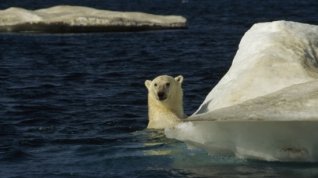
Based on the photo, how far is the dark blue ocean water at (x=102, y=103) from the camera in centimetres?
1151

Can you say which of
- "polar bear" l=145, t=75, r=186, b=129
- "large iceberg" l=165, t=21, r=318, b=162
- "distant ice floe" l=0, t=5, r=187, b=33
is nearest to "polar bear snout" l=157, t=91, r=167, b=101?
"polar bear" l=145, t=75, r=186, b=129

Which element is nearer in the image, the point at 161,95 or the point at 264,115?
the point at 264,115

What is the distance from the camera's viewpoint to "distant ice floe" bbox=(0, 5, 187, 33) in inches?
1753

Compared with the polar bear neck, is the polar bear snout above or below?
above

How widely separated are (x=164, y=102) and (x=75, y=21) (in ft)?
99.4

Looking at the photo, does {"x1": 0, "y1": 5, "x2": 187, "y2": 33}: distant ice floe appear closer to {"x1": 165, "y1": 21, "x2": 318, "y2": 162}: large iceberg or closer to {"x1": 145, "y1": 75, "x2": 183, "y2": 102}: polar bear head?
{"x1": 145, "y1": 75, "x2": 183, "y2": 102}: polar bear head

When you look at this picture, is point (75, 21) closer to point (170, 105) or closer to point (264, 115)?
point (170, 105)

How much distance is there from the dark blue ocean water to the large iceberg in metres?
0.28

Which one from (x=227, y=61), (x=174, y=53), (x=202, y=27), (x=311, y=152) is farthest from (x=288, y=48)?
(x=202, y=27)

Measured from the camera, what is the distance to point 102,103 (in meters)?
20.5

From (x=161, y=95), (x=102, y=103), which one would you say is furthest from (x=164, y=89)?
(x=102, y=103)

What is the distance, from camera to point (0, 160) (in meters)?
12.9

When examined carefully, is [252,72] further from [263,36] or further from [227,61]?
[227,61]

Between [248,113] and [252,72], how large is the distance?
11.2 ft
